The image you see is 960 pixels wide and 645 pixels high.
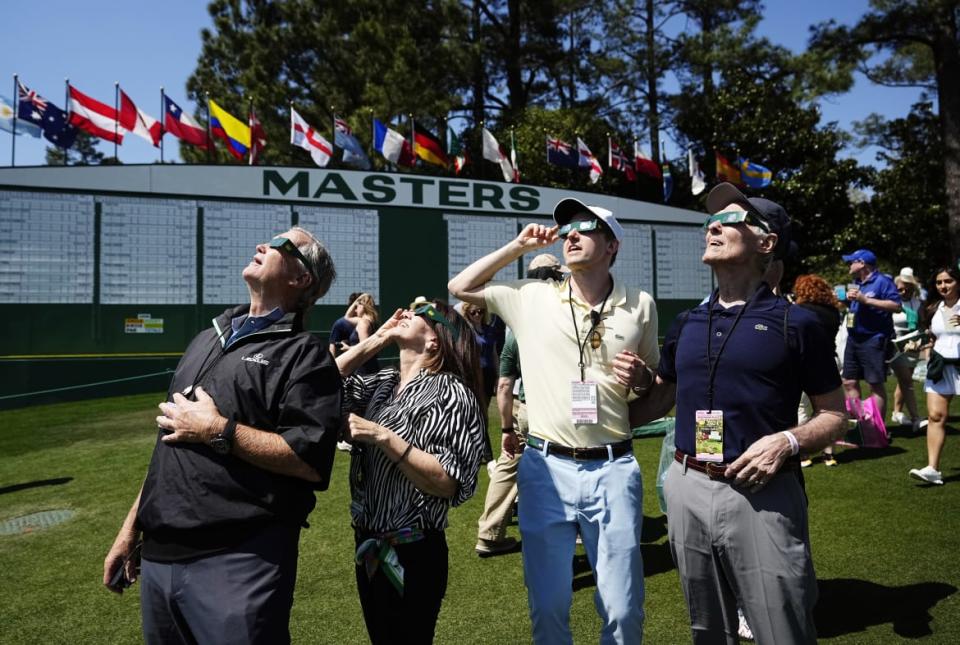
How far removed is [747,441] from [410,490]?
1223mm

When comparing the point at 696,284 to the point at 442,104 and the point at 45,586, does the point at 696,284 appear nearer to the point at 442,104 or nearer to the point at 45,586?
the point at 442,104

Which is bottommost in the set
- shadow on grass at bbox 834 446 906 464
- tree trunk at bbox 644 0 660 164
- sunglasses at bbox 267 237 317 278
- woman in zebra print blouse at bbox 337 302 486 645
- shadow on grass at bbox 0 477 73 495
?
shadow on grass at bbox 0 477 73 495

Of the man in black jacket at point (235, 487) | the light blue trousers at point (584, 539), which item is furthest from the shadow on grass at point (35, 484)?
the light blue trousers at point (584, 539)

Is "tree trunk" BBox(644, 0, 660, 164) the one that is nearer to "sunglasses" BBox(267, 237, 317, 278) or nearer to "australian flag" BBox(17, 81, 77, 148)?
"australian flag" BBox(17, 81, 77, 148)

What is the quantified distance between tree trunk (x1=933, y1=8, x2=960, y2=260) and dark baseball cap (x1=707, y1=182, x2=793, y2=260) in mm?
19094

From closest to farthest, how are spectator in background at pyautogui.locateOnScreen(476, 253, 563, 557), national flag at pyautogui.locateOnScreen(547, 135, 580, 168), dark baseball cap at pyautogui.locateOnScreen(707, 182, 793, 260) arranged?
dark baseball cap at pyautogui.locateOnScreen(707, 182, 793, 260), spectator in background at pyautogui.locateOnScreen(476, 253, 563, 557), national flag at pyautogui.locateOnScreen(547, 135, 580, 168)

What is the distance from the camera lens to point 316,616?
161 inches

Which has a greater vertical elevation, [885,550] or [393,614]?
[393,614]

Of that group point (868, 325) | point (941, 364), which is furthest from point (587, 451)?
point (868, 325)

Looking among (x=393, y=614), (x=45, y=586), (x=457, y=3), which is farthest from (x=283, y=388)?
(x=457, y=3)

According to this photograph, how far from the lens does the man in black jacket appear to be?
6.99 feet

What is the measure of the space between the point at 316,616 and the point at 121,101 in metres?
12.4

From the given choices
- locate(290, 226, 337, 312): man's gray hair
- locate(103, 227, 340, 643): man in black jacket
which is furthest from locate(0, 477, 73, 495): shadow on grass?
locate(290, 226, 337, 312): man's gray hair

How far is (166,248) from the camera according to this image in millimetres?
11805
